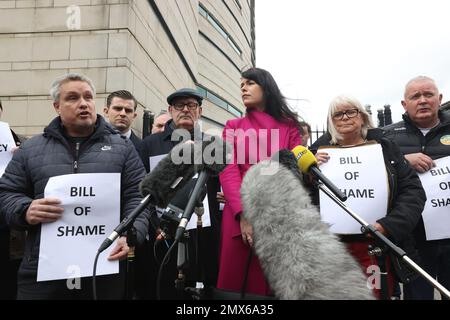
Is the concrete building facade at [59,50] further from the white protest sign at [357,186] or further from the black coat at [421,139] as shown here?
the white protest sign at [357,186]

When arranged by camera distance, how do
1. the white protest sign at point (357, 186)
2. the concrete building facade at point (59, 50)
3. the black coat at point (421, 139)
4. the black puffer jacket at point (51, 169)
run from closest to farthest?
the black puffer jacket at point (51, 169) → the white protest sign at point (357, 186) → the black coat at point (421, 139) → the concrete building facade at point (59, 50)

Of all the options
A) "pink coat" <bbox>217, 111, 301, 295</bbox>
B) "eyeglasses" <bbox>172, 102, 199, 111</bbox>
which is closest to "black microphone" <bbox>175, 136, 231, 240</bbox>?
"pink coat" <bbox>217, 111, 301, 295</bbox>

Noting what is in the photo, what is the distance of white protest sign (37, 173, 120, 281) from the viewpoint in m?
2.07

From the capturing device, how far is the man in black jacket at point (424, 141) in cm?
287

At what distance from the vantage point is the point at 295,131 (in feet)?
8.07

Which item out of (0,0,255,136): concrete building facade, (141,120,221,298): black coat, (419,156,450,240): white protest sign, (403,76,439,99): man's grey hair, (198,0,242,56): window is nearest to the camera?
(141,120,221,298): black coat

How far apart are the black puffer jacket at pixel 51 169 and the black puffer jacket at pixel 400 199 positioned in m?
1.70

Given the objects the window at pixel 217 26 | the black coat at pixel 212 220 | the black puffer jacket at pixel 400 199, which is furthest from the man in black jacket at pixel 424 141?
the window at pixel 217 26

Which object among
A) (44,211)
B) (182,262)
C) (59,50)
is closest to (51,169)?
(44,211)

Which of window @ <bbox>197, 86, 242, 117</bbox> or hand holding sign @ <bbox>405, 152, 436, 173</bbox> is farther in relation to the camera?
window @ <bbox>197, 86, 242, 117</bbox>

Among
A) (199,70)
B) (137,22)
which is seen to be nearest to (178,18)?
(137,22)

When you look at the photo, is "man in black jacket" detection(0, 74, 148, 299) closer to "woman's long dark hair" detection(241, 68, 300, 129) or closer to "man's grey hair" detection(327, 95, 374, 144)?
"woman's long dark hair" detection(241, 68, 300, 129)

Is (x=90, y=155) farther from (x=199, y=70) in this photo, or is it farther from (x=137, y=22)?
(x=199, y=70)

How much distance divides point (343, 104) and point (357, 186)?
2.21 feet
